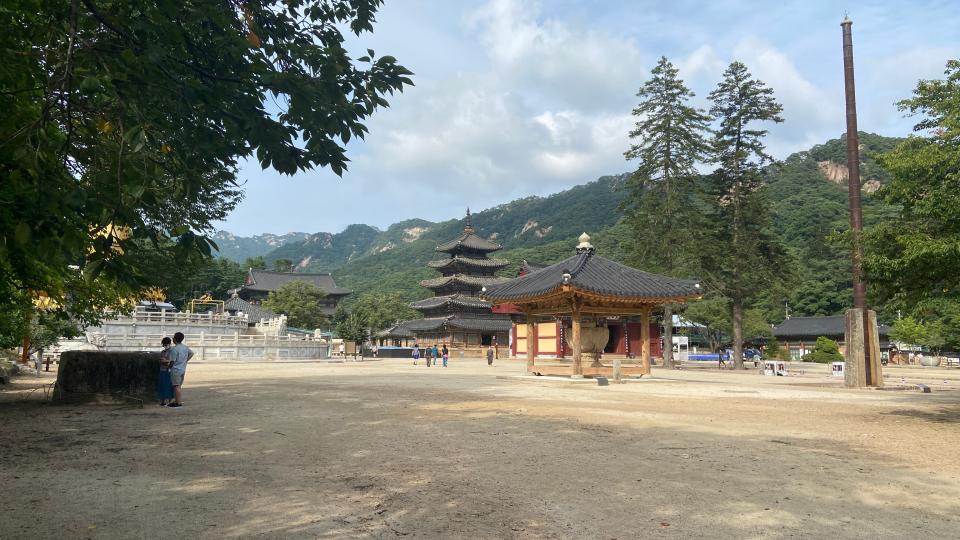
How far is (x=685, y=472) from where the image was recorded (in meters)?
6.62

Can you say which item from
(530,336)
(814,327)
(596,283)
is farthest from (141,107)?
(814,327)

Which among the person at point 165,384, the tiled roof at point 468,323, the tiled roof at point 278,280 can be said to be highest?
the tiled roof at point 278,280

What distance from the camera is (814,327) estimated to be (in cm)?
6331

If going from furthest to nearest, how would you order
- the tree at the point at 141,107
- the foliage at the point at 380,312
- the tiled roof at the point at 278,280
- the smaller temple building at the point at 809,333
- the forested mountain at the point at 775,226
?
1. the tiled roof at the point at 278,280
2. the forested mountain at the point at 775,226
3. the foliage at the point at 380,312
4. the smaller temple building at the point at 809,333
5. the tree at the point at 141,107

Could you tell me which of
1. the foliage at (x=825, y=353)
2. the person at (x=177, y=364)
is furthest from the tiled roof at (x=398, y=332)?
the person at (x=177, y=364)

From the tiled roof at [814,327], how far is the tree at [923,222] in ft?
183

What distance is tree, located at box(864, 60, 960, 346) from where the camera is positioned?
9.88 meters

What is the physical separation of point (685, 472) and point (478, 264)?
60496mm

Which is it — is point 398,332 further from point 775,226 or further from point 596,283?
point 775,226

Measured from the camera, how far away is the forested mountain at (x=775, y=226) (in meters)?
72.7

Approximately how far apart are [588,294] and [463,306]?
140ft

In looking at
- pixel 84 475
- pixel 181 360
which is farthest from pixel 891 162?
pixel 181 360

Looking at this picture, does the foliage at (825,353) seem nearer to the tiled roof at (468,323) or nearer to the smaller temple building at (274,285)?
the tiled roof at (468,323)

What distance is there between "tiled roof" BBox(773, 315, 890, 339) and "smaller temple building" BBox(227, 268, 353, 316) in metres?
54.9
